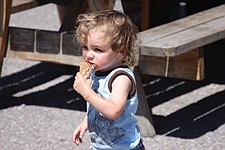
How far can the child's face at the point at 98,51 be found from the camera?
11.7 feet

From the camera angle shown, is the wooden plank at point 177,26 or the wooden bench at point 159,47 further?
the wooden plank at point 177,26

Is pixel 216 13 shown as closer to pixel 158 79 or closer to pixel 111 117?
pixel 158 79

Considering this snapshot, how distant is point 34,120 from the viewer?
19.3 ft

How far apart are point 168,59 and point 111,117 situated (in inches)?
84.6

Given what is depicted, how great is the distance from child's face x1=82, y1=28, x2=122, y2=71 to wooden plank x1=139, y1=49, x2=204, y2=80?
193 cm

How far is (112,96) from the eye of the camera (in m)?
3.54

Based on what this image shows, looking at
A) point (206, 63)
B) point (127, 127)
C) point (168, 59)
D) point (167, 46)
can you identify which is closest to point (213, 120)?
point (168, 59)

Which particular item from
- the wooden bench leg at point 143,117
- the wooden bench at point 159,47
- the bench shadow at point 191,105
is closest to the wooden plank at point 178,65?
the wooden bench at point 159,47

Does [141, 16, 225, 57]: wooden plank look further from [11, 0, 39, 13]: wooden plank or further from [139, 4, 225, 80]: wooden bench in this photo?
[11, 0, 39, 13]: wooden plank

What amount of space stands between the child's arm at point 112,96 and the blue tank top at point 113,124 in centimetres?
4

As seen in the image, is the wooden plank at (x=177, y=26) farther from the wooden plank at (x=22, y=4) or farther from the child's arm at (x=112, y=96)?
the child's arm at (x=112, y=96)

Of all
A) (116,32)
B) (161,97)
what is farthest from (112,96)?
(161,97)

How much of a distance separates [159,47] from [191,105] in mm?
1411

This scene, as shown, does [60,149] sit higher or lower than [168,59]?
lower
